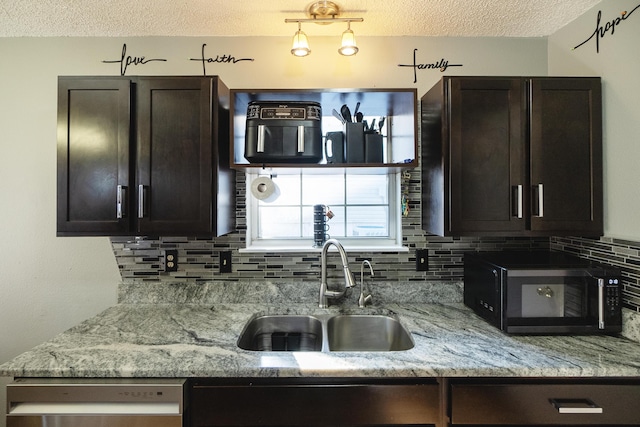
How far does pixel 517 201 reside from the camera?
146 centimetres

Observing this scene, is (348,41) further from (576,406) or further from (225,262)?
(576,406)

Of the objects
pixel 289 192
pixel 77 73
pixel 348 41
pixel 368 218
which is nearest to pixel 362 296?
pixel 368 218

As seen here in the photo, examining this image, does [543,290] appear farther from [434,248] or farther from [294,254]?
[294,254]

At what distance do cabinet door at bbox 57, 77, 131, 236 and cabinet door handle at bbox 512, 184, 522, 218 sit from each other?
1.75m

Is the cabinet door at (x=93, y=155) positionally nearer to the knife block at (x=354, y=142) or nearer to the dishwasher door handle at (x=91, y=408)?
the dishwasher door handle at (x=91, y=408)

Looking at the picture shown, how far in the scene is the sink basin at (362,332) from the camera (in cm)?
163

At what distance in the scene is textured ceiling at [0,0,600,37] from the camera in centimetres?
155

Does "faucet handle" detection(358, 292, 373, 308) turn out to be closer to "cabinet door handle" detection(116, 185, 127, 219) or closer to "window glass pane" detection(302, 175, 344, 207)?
"window glass pane" detection(302, 175, 344, 207)

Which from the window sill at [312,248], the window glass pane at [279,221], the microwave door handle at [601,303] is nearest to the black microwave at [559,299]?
the microwave door handle at [601,303]

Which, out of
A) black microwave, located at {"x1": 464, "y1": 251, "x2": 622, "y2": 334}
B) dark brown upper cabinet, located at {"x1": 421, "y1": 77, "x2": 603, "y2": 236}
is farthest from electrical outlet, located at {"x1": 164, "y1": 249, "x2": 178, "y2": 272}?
black microwave, located at {"x1": 464, "y1": 251, "x2": 622, "y2": 334}

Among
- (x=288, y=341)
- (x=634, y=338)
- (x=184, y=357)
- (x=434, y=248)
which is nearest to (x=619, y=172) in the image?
(x=634, y=338)

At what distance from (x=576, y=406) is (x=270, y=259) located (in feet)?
4.62

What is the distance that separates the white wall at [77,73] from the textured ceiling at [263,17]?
6 cm

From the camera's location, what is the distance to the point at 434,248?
1825mm
